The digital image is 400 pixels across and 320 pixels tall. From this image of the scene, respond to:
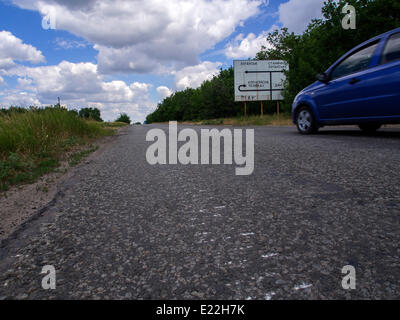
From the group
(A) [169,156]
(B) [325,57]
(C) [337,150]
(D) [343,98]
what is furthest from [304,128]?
(B) [325,57]

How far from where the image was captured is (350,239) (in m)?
1.51

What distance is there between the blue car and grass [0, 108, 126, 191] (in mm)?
5479

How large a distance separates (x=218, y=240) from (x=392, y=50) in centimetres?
546

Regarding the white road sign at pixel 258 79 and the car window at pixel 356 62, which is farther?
the white road sign at pixel 258 79

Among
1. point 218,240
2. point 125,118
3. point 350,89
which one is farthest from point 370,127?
point 125,118

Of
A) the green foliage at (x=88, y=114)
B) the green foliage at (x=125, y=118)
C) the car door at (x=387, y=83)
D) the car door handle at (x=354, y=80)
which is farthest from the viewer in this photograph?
the green foliage at (x=125, y=118)

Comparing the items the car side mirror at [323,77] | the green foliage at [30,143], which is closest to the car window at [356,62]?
the car side mirror at [323,77]

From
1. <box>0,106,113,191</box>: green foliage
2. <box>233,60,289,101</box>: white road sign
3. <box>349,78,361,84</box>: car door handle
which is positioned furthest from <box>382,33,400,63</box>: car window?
<box>233,60,289,101</box>: white road sign

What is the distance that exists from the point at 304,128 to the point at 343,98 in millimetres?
1467

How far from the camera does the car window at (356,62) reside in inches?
218

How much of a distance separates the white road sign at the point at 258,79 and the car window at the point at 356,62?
1919cm

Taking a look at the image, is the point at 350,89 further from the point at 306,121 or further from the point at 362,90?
the point at 306,121

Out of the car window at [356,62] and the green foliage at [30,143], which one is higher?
the car window at [356,62]

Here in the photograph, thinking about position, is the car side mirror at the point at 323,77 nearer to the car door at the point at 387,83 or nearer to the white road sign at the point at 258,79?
the car door at the point at 387,83
